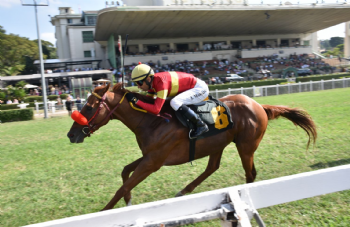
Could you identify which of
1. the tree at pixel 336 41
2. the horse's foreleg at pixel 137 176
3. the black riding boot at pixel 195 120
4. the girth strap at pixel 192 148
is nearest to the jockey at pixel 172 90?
the black riding boot at pixel 195 120

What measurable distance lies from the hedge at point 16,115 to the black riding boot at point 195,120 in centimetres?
1610

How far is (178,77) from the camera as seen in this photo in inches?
143

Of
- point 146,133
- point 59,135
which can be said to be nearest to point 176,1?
point 59,135

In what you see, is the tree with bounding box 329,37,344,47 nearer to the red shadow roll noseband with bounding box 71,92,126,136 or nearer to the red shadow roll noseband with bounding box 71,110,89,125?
the red shadow roll noseband with bounding box 71,92,126,136

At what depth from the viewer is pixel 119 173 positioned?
5.21 metres

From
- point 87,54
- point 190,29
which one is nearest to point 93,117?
point 190,29

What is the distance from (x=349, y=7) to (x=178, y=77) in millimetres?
44725

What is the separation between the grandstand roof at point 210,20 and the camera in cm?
3128

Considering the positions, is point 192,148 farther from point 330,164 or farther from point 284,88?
point 284,88

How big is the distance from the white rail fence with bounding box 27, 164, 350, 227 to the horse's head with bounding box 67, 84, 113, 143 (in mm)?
1669

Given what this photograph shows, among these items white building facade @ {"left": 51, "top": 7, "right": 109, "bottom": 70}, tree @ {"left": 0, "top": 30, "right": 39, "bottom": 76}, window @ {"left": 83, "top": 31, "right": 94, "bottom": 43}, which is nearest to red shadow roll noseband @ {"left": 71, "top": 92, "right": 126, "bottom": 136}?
white building facade @ {"left": 51, "top": 7, "right": 109, "bottom": 70}

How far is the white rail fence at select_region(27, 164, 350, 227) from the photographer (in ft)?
6.32

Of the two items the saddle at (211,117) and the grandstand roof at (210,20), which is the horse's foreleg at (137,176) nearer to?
the saddle at (211,117)

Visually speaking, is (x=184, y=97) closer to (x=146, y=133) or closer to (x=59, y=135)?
(x=146, y=133)
